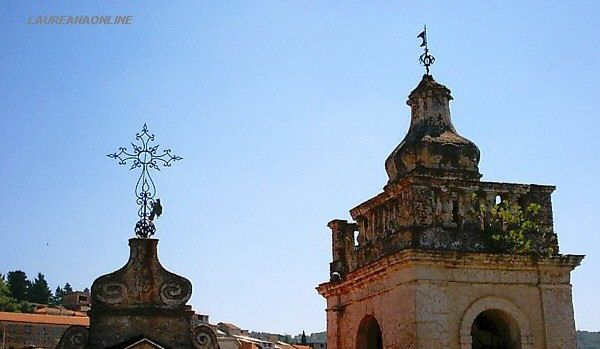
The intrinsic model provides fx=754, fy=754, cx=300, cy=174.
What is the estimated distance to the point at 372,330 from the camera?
1271 cm

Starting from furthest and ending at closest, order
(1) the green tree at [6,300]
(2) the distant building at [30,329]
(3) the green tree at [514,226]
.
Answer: (1) the green tree at [6,300] → (2) the distant building at [30,329] → (3) the green tree at [514,226]

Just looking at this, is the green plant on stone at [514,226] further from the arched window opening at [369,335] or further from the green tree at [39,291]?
the green tree at [39,291]

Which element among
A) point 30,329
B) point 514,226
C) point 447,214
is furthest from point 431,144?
point 30,329

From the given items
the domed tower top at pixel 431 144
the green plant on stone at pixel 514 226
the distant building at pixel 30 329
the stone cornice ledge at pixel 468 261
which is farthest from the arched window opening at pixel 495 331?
the distant building at pixel 30 329

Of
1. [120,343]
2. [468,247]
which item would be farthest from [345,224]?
[120,343]

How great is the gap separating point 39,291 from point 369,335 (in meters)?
93.4

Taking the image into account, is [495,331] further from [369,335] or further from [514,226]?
[369,335]

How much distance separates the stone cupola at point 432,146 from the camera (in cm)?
1185

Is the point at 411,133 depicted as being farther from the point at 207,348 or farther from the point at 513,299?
the point at 207,348

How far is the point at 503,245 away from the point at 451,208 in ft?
3.17

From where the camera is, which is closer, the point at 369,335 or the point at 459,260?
the point at 459,260

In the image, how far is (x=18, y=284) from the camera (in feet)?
314

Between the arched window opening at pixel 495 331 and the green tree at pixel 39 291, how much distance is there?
9369 centimetres

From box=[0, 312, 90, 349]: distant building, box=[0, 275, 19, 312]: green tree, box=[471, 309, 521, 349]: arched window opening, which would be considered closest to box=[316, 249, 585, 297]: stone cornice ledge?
box=[471, 309, 521, 349]: arched window opening
